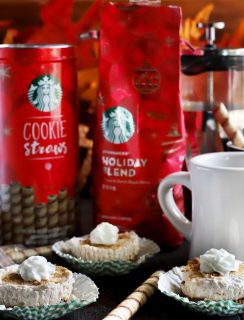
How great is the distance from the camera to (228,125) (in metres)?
0.97

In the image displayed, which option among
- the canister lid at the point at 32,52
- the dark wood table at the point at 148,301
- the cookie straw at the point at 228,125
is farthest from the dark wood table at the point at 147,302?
the canister lid at the point at 32,52

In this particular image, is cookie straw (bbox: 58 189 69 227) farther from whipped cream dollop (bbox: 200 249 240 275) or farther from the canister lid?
whipped cream dollop (bbox: 200 249 240 275)

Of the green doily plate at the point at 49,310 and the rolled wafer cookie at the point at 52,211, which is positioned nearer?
the green doily plate at the point at 49,310

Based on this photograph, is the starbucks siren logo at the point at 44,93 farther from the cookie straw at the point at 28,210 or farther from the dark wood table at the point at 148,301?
the dark wood table at the point at 148,301

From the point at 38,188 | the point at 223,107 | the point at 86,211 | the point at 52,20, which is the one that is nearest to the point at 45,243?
the point at 38,188

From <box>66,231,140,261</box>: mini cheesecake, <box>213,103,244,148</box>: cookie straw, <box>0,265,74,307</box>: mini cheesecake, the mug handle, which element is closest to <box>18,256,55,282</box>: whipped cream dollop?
<box>0,265,74,307</box>: mini cheesecake

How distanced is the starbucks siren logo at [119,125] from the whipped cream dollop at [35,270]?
10.7 inches

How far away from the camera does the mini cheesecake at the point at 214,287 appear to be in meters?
0.72

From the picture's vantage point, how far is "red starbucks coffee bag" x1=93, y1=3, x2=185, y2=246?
0.94m

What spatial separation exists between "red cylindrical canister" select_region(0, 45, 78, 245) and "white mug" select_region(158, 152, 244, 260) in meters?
0.19

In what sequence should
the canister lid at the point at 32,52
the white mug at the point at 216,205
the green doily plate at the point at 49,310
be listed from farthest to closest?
the canister lid at the point at 32,52
the white mug at the point at 216,205
the green doily plate at the point at 49,310

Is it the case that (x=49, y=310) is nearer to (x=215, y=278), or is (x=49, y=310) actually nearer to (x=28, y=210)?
(x=215, y=278)

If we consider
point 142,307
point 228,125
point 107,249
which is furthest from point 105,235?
point 228,125

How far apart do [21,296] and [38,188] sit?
28cm
